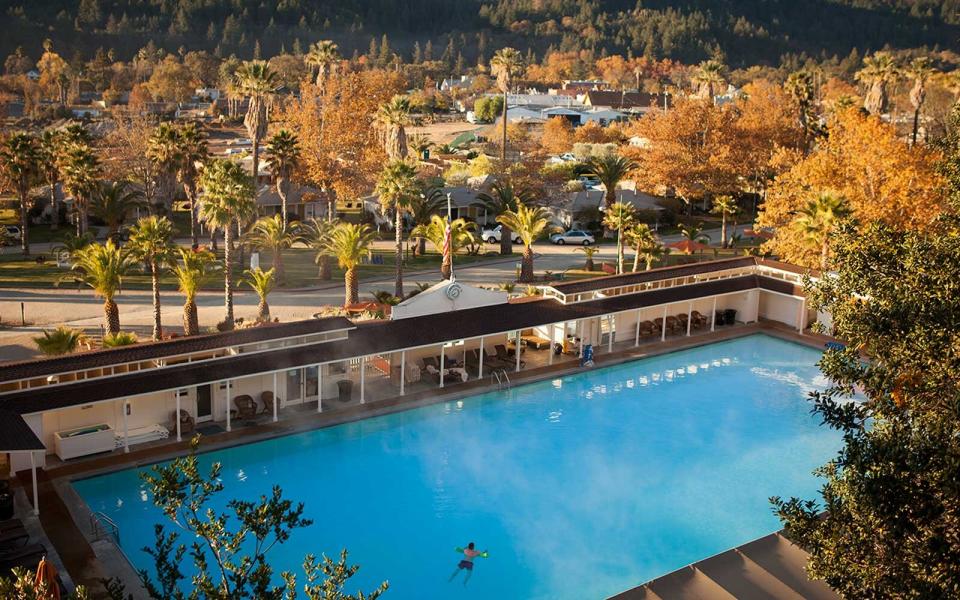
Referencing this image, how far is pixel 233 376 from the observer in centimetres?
2794

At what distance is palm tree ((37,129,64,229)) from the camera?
53.7 metres

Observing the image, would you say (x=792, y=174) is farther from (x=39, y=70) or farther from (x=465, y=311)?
(x=39, y=70)

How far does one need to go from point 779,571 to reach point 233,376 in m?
16.5

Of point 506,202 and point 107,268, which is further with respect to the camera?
point 506,202

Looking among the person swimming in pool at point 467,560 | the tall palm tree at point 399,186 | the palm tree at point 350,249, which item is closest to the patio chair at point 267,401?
the person swimming in pool at point 467,560

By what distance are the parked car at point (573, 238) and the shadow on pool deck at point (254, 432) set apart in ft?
64.4

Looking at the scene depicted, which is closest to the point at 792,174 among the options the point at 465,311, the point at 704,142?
the point at 704,142

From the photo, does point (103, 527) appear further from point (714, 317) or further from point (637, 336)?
point (714, 317)

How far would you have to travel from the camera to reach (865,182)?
45219mm

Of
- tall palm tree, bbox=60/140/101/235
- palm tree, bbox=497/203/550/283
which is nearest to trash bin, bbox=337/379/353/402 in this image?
palm tree, bbox=497/203/550/283

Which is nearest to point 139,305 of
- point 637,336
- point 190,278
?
point 190,278

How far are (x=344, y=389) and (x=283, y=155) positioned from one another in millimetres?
23312

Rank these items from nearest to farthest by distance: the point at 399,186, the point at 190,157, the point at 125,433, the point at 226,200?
the point at 125,433
the point at 226,200
the point at 399,186
the point at 190,157

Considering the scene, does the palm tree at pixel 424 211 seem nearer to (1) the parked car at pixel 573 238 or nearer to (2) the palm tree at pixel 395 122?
(2) the palm tree at pixel 395 122
